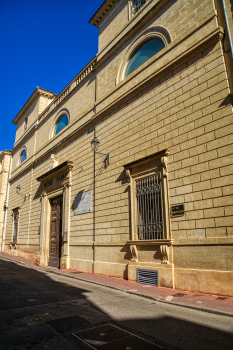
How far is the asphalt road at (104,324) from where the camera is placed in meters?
3.39

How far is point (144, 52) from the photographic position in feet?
31.7

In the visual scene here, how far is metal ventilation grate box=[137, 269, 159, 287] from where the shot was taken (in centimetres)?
728

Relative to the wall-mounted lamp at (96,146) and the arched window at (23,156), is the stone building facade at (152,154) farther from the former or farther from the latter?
the arched window at (23,156)

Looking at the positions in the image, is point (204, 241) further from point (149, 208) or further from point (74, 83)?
point (74, 83)

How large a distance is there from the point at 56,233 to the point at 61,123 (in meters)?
6.73

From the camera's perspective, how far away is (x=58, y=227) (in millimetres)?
13969

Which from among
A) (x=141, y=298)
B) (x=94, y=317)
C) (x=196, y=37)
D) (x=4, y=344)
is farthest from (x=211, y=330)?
(x=196, y=37)

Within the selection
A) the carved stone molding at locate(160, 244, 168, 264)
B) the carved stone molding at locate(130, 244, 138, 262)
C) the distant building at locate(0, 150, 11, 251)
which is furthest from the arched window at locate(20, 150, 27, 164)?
the carved stone molding at locate(160, 244, 168, 264)

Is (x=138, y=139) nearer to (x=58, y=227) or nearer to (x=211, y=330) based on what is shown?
(x=211, y=330)

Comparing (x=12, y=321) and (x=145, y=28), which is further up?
(x=145, y=28)

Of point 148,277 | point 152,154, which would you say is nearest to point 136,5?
point 152,154

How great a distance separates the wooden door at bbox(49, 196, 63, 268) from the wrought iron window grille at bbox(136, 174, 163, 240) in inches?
264

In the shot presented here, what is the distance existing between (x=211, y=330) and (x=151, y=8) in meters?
9.81

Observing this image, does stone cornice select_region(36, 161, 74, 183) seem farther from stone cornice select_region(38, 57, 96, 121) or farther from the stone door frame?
stone cornice select_region(38, 57, 96, 121)
